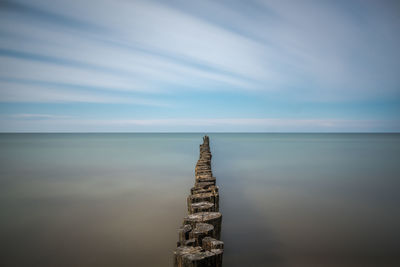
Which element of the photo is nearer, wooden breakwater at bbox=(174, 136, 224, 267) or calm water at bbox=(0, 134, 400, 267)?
wooden breakwater at bbox=(174, 136, 224, 267)

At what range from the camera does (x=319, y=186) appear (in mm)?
8445

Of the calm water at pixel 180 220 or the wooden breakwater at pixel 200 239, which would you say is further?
the calm water at pixel 180 220

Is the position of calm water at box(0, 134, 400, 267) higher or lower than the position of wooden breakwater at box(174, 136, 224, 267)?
lower

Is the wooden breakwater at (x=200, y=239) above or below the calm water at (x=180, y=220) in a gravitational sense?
above

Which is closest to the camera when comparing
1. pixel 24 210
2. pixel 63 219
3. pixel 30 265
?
pixel 30 265

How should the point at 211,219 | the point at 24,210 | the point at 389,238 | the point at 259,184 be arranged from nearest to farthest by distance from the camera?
1. the point at 211,219
2. the point at 389,238
3. the point at 24,210
4. the point at 259,184

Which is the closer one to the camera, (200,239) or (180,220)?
(200,239)

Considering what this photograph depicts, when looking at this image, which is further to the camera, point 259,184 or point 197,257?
point 259,184

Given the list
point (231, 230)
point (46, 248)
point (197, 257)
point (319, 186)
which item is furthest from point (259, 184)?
point (197, 257)

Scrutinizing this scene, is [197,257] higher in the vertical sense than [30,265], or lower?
higher

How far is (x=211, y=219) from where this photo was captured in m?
2.24

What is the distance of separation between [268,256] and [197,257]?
2.50 metres

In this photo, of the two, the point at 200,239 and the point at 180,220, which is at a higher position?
the point at 200,239

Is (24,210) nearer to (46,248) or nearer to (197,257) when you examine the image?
(46,248)
